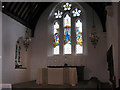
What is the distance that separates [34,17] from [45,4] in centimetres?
113

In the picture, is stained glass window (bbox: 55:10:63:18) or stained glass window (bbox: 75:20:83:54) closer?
stained glass window (bbox: 75:20:83:54)

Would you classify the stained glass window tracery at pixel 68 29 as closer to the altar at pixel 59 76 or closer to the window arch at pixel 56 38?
the window arch at pixel 56 38

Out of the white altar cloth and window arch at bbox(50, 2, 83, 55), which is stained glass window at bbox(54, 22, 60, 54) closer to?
window arch at bbox(50, 2, 83, 55)

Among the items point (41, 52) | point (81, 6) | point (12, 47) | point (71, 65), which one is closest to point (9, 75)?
point (12, 47)

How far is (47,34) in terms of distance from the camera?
11.3 m

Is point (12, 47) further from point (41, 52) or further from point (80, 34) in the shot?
point (80, 34)

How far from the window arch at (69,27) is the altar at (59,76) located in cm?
497

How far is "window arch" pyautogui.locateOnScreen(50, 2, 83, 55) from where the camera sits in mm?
10852

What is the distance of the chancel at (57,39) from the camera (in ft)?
30.8

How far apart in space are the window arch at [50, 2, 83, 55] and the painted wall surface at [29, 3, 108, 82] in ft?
1.23

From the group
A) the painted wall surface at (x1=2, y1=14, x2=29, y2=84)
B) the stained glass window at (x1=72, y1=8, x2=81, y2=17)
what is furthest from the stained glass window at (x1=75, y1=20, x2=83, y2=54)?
the painted wall surface at (x1=2, y1=14, x2=29, y2=84)

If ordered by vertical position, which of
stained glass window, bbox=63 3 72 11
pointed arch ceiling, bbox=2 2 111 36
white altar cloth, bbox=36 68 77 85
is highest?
stained glass window, bbox=63 3 72 11

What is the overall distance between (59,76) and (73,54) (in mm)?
5033

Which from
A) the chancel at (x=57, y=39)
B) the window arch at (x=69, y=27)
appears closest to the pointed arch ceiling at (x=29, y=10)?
the chancel at (x=57, y=39)
